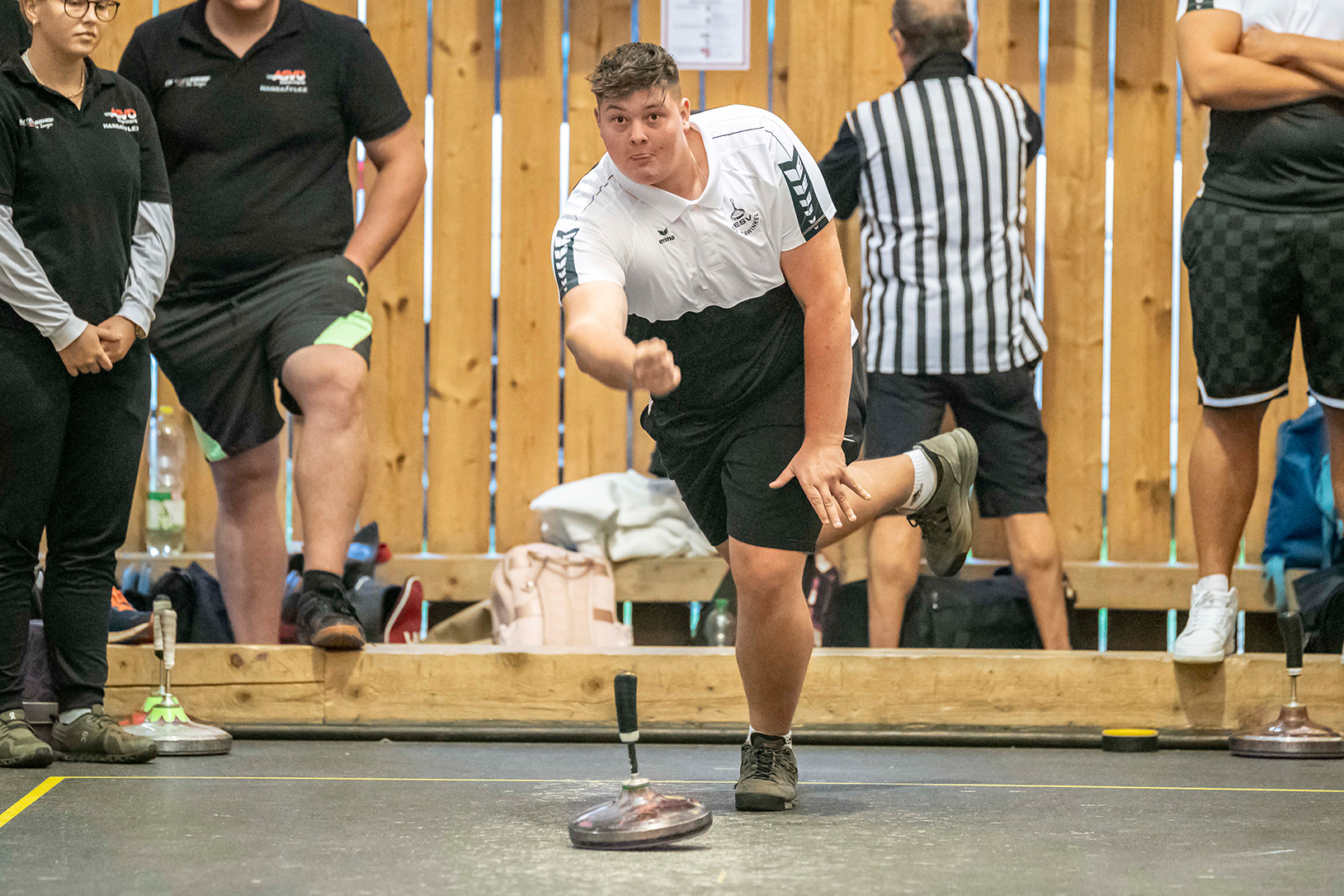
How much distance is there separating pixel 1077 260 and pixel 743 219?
257cm

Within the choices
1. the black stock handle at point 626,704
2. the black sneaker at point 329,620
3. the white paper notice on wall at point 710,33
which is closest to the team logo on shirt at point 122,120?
the black sneaker at point 329,620

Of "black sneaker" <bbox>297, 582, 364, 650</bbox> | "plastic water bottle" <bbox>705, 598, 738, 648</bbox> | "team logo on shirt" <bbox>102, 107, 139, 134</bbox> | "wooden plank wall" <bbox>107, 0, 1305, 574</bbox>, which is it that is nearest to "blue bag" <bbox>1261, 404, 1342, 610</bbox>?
"wooden plank wall" <bbox>107, 0, 1305, 574</bbox>

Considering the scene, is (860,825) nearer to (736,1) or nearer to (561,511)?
(561,511)

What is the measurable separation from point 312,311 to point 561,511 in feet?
4.17

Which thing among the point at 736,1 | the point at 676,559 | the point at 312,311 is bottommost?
the point at 676,559

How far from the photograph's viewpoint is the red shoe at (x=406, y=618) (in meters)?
4.41

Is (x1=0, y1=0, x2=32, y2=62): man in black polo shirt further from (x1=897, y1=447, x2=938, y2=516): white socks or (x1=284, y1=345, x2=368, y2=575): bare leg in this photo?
(x1=897, y1=447, x2=938, y2=516): white socks

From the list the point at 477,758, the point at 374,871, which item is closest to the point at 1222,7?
the point at 477,758

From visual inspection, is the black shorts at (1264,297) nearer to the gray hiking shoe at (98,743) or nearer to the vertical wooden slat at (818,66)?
the vertical wooden slat at (818,66)

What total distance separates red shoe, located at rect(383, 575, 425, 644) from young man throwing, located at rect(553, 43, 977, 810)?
1.76 metres

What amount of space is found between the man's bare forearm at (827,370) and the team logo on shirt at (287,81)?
5.82 ft

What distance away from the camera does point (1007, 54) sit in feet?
15.9

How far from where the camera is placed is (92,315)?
3.11m

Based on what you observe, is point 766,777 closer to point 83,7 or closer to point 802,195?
point 802,195
